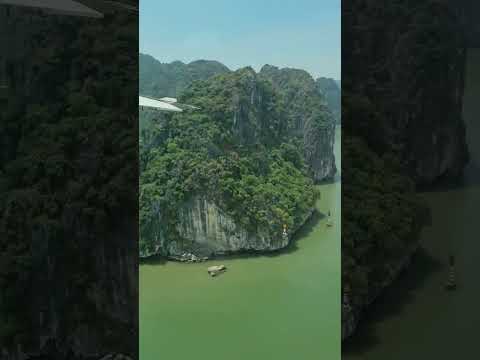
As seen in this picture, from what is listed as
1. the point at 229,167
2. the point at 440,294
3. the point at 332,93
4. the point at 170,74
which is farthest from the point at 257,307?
the point at 170,74

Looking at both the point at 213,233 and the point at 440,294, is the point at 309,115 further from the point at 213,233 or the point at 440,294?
the point at 440,294

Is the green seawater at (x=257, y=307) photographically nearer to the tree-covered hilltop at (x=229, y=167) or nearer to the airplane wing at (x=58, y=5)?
the tree-covered hilltop at (x=229, y=167)

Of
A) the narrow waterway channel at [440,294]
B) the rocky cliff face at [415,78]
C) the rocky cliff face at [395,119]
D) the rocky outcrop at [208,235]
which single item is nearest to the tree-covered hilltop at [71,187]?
the rocky outcrop at [208,235]

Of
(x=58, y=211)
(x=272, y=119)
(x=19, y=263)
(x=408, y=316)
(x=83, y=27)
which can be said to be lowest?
(x=408, y=316)

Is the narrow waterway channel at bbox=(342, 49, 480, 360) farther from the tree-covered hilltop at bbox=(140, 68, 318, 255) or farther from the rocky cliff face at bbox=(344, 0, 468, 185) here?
the tree-covered hilltop at bbox=(140, 68, 318, 255)

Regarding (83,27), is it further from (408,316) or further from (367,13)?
(408,316)

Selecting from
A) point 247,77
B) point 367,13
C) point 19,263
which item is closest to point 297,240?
point 247,77

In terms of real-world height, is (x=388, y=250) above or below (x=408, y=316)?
above
